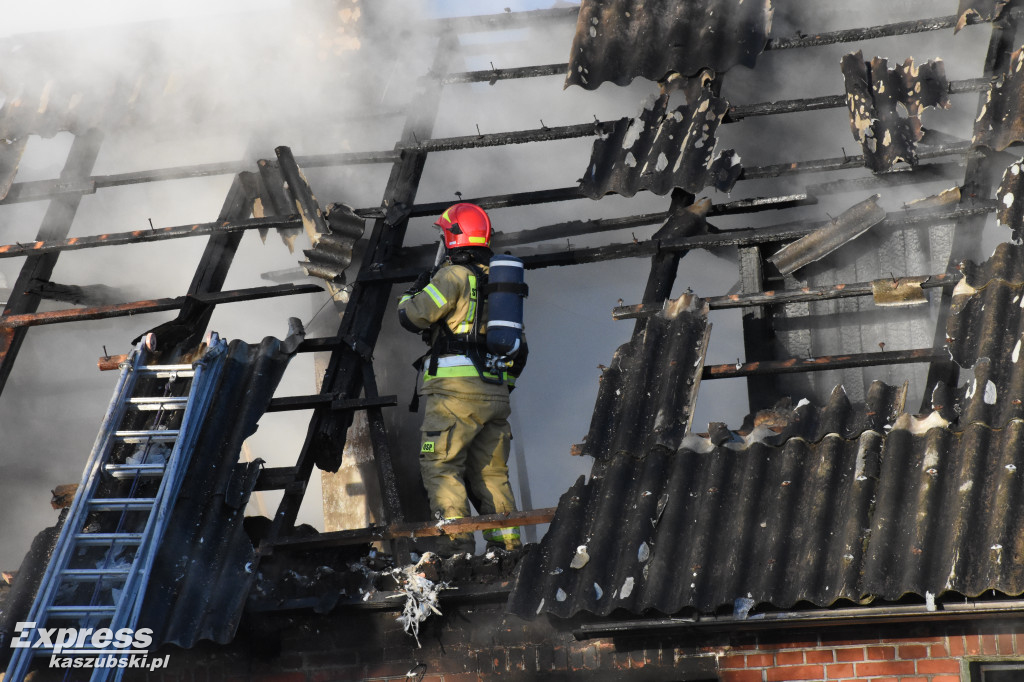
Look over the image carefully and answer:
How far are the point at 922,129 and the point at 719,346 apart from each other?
5.77 feet

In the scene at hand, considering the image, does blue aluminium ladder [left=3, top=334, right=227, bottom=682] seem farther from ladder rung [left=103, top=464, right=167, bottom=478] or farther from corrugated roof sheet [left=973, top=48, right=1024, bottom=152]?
corrugated roof sheet [left=973, top=48, right=1024, bottom=152]

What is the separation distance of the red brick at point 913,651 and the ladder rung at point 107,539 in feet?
10.8

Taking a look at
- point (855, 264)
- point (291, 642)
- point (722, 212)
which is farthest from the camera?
point (722, 212)

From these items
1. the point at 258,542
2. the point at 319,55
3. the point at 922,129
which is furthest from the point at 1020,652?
the point at 319,55

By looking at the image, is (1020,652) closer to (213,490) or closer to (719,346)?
(719,346)

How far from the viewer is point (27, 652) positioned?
5000mm

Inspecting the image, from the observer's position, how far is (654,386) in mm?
5527

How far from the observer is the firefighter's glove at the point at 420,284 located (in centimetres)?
616

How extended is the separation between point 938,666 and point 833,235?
7.70 ft

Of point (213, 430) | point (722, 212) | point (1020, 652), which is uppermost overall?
point (722, 212)

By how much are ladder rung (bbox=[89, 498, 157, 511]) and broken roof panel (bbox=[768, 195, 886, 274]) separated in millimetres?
3355

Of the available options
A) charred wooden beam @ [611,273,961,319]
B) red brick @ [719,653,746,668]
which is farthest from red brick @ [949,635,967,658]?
charred wooden beam @ [611,273,961,319]

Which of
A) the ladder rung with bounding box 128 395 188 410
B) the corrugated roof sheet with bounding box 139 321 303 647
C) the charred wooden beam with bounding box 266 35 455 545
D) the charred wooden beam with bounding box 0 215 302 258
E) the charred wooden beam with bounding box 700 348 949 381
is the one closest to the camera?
the corrugated roof sheet with bounding box 139 321 303 647

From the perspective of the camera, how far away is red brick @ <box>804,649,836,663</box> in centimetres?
475
